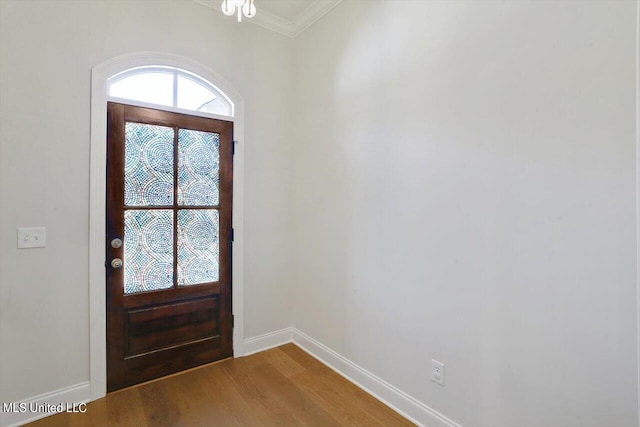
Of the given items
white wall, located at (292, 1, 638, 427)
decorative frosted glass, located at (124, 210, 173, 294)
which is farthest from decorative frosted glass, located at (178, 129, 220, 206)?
white wall, located at (292, 1, 638, 427)

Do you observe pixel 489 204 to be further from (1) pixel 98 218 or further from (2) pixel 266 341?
(1) pixel 98 218

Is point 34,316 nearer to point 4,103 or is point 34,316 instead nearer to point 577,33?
point 4,103

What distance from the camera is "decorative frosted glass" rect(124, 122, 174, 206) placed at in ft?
7.20

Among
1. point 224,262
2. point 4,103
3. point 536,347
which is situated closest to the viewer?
point 536,347

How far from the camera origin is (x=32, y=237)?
1.89m

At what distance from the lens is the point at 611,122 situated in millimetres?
1199

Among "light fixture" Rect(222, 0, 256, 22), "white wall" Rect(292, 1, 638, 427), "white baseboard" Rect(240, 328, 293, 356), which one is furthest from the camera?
"white baseboard" Rect(240, 328, 293, 356)

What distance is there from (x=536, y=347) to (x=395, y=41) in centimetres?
193

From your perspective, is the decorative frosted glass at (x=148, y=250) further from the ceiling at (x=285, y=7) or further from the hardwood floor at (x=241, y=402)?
the ceiling at (x=285, y=7)

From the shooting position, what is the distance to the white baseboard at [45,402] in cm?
181

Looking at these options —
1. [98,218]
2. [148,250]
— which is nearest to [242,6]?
[98,218]

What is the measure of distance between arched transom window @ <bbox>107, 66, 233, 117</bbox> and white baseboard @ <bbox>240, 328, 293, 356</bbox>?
202cm

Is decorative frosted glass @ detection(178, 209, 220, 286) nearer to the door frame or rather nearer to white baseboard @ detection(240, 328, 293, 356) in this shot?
the door frame

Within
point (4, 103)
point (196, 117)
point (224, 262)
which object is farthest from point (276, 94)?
point (4, 103)
